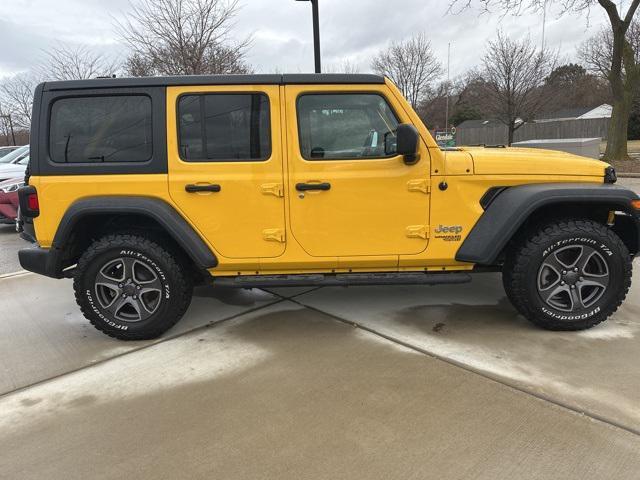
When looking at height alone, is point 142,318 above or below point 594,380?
above

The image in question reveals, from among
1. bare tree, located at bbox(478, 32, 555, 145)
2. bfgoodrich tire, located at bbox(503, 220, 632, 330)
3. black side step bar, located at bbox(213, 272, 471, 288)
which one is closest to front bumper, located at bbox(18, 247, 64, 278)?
black side step bar, located at bbox(213, 272, 471, 288)

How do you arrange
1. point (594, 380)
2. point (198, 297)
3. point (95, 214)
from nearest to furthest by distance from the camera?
1. point (594, 380)
2. point (95, 214)
3. point (198, 297)

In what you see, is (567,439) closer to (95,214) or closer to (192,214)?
(192,214)

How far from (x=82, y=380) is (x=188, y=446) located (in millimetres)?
1128

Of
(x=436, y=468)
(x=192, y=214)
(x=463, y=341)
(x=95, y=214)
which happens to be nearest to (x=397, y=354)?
(x=463, y=341)

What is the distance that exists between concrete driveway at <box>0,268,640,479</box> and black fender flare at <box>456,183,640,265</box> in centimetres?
65

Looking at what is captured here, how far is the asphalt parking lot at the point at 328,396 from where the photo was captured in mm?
2207

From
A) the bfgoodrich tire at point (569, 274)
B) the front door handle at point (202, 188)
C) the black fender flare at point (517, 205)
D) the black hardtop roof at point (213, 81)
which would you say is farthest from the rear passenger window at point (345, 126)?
the bfgoodrich tire at point (569, 274)

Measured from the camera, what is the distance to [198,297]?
15.0 ft

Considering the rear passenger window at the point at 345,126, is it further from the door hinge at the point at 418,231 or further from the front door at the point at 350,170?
the door hinge at the point at 418,231

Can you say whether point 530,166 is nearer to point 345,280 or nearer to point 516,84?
point 345,280

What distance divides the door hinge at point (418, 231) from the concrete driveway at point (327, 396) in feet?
2.43

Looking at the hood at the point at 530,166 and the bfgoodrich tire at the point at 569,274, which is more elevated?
the hood at the point at 530,166

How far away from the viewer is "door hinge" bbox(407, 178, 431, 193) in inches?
132
